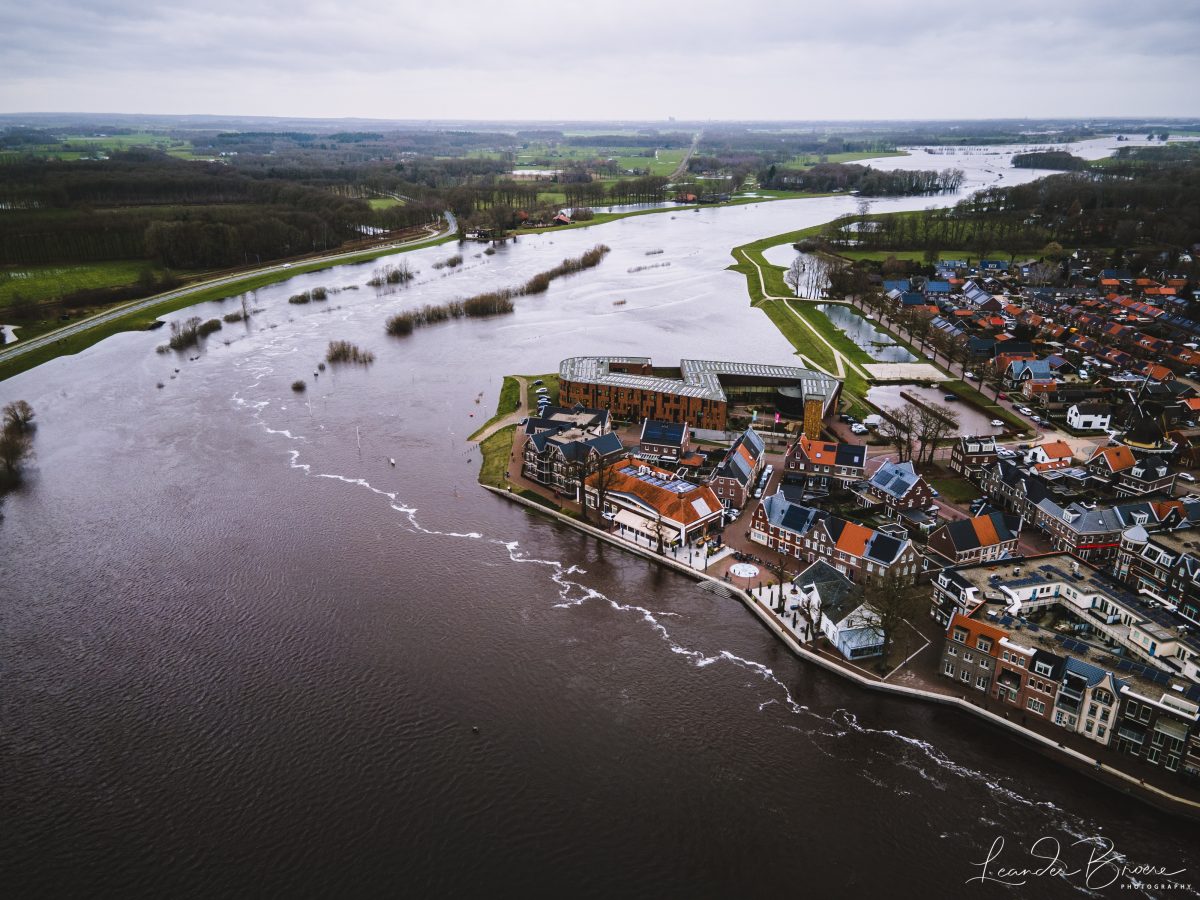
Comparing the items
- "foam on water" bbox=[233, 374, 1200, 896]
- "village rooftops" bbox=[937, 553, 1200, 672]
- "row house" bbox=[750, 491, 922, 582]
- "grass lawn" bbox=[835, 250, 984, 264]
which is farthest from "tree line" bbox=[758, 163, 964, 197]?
"foam on water" bbox=[233, 374, 1200, 896]

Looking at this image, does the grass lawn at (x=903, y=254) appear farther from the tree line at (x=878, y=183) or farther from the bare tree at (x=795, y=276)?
the tree line at (x=878, y=183)

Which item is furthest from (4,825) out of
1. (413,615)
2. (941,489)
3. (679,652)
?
(941,489)

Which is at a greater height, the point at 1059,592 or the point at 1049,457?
the point at 1049,457

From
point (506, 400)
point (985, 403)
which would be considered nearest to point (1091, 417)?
point (985, 403)

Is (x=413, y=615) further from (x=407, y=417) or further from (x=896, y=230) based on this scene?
(x=896, y=230)

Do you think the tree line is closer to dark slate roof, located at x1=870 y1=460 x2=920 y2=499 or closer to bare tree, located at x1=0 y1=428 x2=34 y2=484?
dark slate roof, located at x1=870 y1=460 x2=920 y2=499

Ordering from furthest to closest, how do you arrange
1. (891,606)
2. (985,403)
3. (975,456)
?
(985,403)
(975,456)
(891,606)

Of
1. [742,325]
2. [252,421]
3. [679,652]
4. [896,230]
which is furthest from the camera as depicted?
[896,230]

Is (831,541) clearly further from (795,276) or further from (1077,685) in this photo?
(795,276)
